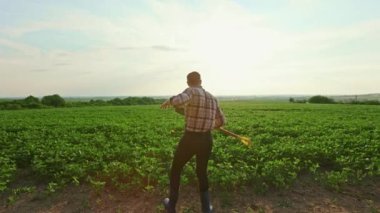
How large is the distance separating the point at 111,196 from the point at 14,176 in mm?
2959

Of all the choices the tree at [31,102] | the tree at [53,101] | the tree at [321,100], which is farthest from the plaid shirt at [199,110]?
the tree at [321,100]

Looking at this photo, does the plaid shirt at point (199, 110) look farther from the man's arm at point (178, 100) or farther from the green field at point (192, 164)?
the green field at point (192, 164)

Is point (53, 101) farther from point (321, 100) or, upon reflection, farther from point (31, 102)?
point (321, 100)

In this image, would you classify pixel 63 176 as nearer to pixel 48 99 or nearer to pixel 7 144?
pixel 7 144

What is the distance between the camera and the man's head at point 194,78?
579 cm

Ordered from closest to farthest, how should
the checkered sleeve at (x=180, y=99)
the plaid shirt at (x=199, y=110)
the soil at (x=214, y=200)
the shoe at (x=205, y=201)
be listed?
the checkered sleeve at (x=180, y=99) → the plaid shirt at (x=199, y=110) → the shoe at (x=205, y=201) → the soil at (x=214, y=200)

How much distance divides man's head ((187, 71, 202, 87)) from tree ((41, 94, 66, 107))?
200ft

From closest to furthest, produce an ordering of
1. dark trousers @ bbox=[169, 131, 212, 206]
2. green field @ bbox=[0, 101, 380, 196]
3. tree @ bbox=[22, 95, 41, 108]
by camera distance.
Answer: dark trousers @ bbox=[169, 131, 212, 206] < green field @ bbox=[0, 101, 380, 196] < tree @ bbox=[22, 95, 41, 108]

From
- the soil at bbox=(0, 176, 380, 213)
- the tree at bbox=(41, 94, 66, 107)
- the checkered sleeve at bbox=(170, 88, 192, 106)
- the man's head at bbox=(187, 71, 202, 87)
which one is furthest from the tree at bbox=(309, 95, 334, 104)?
the checkered sleeve at bbox=(170, 88, 192, 106)

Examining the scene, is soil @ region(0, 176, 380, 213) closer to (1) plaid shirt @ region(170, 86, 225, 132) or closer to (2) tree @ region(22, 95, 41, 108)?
(1) plaid shirt @ region(170, 86, 225, 132)

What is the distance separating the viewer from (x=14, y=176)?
9000 millimetres

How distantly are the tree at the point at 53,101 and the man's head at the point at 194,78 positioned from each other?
61075mm

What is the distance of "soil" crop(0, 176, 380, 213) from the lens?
7.02m

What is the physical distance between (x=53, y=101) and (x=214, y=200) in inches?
2415
